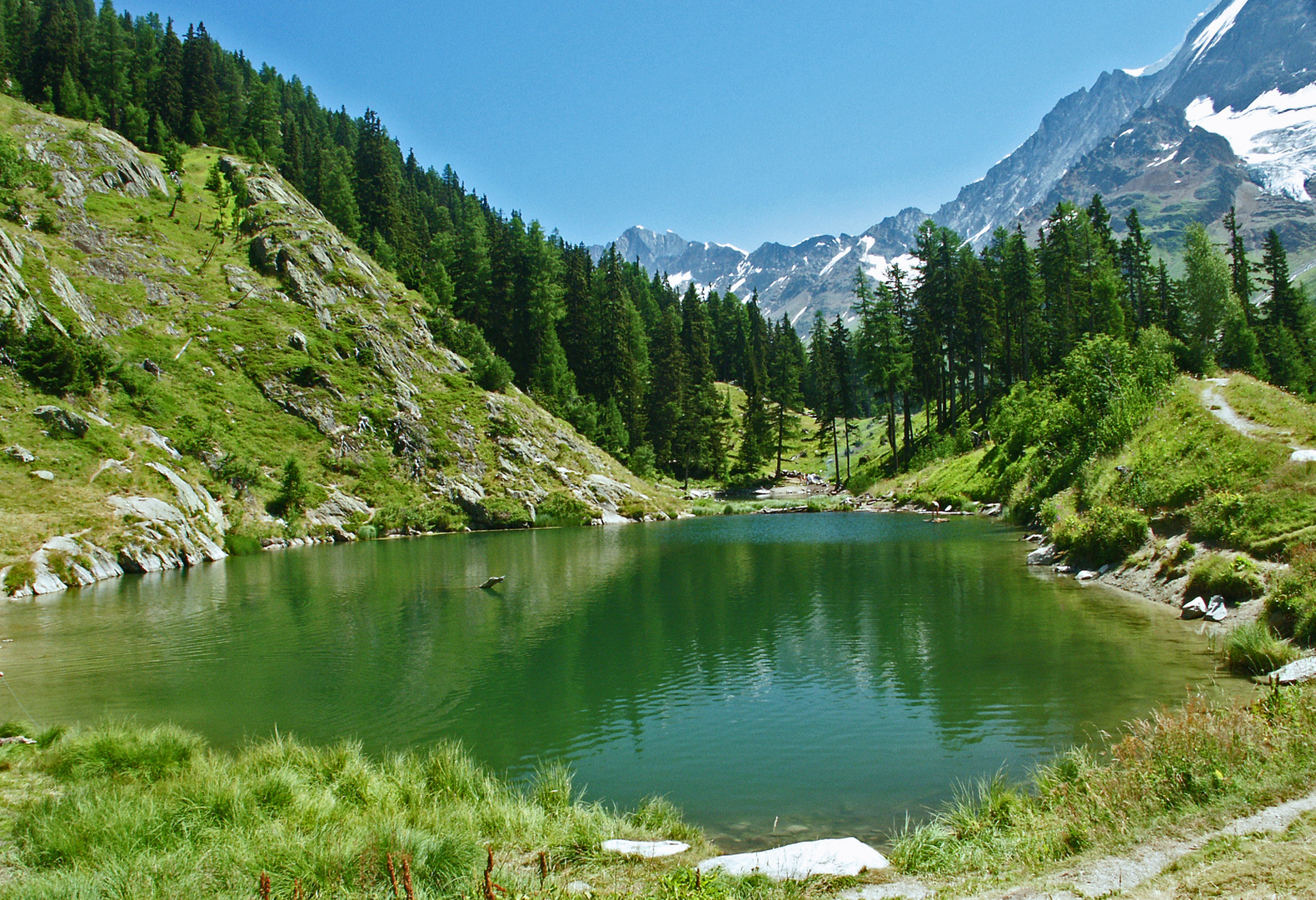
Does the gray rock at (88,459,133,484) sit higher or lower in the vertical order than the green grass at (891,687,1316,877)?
higher

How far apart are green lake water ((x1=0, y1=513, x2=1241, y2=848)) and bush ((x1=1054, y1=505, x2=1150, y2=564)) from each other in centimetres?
217

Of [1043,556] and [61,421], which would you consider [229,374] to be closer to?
[61,421]

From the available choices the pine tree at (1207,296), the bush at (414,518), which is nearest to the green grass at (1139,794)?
the bush at (414,518)

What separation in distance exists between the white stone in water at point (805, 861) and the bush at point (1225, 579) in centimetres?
1737

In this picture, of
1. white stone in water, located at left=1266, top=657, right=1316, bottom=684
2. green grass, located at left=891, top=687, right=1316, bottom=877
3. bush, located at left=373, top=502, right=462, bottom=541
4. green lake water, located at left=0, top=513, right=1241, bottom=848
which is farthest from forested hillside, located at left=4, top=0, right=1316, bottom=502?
green grass, located at left=891, top=687, right=1316, bottom=877

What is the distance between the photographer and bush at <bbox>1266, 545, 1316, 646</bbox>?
15391 mm

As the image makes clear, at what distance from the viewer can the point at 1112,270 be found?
7438cm

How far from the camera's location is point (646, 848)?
885cm

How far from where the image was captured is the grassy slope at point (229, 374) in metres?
49.6

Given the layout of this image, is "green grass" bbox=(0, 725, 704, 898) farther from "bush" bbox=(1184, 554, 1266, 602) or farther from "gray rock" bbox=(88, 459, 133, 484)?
"gray rock" bbox=(88, 459, 133, 484)

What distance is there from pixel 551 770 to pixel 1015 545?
112 ft

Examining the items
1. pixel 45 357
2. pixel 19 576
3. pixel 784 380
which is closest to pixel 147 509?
pixel 19 576

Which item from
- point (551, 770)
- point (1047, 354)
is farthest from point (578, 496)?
point (551, 770)

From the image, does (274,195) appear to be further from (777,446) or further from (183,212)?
(777,446)
